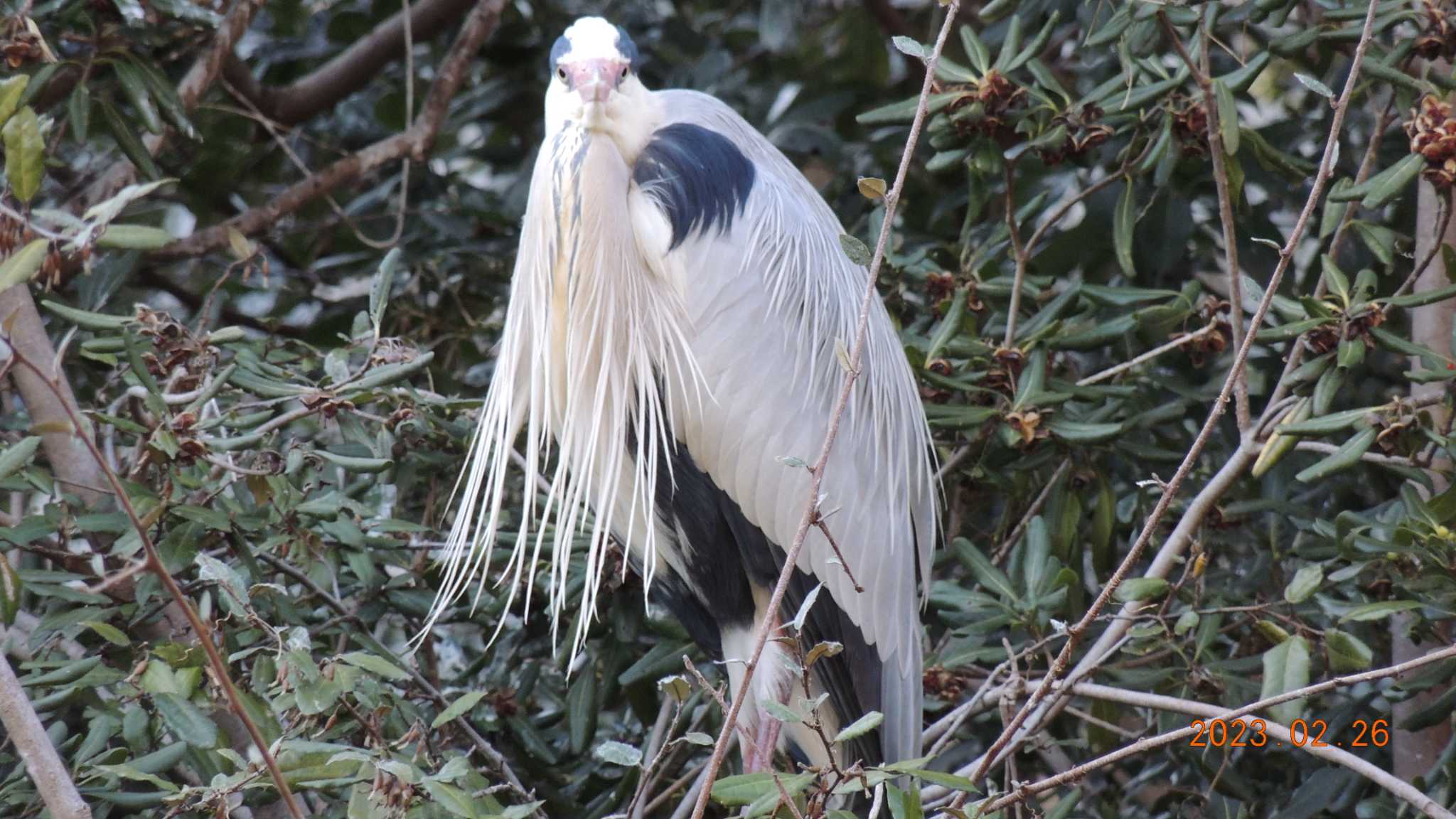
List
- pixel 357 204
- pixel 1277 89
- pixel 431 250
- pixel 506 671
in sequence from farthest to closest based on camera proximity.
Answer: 1. pixel 1277 89
2. pixel 357 204
3. pixel 431 250
4. pixel 506 671

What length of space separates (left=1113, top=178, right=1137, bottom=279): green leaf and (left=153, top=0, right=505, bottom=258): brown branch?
1.28 meters

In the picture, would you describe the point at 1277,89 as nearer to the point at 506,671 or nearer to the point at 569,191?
the point at 569,191

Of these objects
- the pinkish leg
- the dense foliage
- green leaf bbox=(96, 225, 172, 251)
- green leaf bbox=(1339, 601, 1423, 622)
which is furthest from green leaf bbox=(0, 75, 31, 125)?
green leaf bbox=(1339, 601, 1423, 622)

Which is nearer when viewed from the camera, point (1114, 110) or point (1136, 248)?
point (1114, 110)

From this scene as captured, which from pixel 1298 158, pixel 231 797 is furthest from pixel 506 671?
pixel 1298 158

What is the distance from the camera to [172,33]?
8.39 feet

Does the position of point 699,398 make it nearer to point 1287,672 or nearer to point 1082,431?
point 1082,431

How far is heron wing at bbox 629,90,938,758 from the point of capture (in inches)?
88.8

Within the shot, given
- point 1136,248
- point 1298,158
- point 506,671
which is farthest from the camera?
point 1136,248

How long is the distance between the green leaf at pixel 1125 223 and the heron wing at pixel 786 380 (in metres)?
0.39

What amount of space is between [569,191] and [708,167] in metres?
0.22

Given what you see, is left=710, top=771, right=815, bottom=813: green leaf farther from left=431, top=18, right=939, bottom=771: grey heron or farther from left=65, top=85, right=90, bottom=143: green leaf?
left=65, top=85, right=90, bottom=143: green leaf

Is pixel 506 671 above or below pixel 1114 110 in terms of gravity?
below

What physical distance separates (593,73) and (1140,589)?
3.52ft
